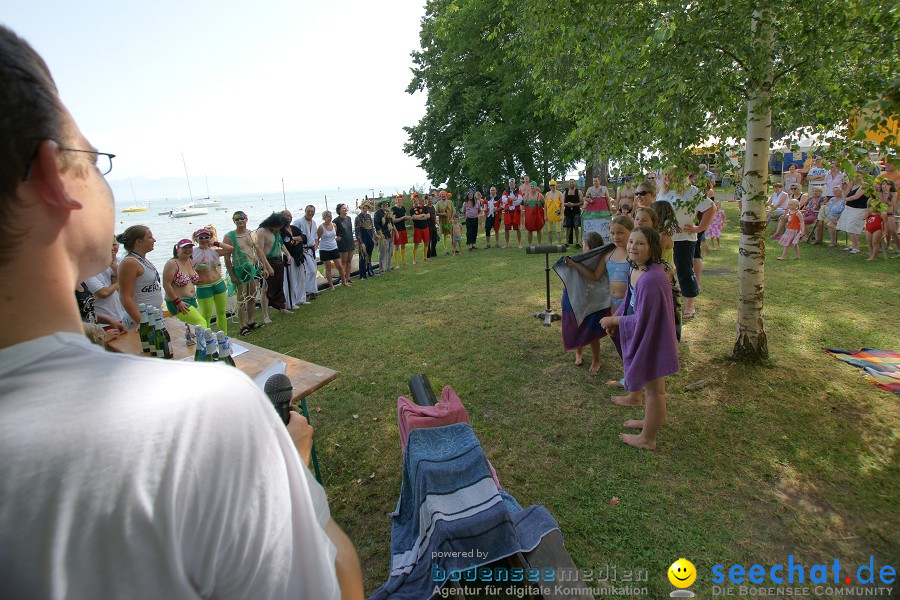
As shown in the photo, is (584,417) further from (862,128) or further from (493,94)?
(493,94)

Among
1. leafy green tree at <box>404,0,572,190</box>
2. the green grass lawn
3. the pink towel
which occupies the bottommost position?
the green grass lawn

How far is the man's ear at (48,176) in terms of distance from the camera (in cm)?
68

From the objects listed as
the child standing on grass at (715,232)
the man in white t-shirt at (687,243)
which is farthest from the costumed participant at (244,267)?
the child standing on grass at (715,232)

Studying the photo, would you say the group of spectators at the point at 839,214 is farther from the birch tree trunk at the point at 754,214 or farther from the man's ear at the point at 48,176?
the man's ear at the point at 48,176

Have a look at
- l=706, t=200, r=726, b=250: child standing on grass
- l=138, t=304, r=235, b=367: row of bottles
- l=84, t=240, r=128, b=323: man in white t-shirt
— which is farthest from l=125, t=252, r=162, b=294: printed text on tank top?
l=706, t=200, r=726, b=250: child standing on grass

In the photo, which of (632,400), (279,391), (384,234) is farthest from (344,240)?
(279,391)

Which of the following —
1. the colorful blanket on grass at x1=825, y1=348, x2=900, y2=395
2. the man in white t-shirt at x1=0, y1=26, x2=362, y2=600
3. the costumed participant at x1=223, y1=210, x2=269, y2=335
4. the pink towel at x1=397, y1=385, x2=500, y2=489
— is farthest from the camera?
the costumed participant at x1=223, y1=210, x2=269, y2=335

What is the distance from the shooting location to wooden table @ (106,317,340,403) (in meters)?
3.08

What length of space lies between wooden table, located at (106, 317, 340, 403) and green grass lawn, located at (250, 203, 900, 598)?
3.63 ft

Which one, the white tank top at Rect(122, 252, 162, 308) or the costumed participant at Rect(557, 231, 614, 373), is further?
the costumed participant at Rect(557, 231, 614, 373)

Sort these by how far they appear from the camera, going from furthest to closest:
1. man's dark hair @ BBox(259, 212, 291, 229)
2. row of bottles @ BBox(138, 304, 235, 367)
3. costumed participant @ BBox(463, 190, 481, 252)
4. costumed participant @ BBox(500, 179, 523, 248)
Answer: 1. costumed participant @ BBox(463, 190, 481, 252)
2. costumed participant @ BBox(500, 179, 523, 248)
3. man's dark hair @ BBox(259, 212, 291, 229)
4. row of bottles @ BBox(138, 304, 235, 367)

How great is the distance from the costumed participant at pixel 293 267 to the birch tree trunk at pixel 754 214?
7468 mm

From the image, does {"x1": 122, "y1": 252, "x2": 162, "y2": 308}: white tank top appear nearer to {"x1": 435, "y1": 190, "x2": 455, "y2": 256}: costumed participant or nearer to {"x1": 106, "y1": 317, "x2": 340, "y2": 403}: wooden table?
{"x1": 106, "y1": 317, "x2": 340, "y2": 403}: wooden table

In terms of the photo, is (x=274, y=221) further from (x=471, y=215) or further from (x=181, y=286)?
(x=471, y=215)
